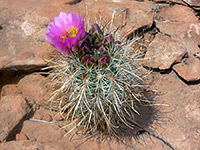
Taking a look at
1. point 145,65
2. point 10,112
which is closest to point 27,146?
point 10,112

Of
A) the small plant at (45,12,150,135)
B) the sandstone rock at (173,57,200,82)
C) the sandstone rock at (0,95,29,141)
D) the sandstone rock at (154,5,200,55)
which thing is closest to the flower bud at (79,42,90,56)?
the small plant at (45,12,150,135)

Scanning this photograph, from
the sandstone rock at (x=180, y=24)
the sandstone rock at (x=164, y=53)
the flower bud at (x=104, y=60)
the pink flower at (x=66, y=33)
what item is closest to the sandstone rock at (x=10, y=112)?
the pink flower at (x=66, y=33)

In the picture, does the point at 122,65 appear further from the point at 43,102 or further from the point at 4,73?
the point at 4,73

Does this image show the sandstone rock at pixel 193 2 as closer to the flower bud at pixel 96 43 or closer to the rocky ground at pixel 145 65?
the rocky ground at pixel 145 65

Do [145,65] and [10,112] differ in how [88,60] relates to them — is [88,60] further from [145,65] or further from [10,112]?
[145,65]

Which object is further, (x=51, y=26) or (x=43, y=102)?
(x=43, y=102)

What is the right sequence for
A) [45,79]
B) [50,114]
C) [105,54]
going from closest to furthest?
[105,54] < [50,114] < [45,79]

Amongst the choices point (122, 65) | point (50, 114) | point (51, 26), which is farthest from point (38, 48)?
point (122, 65)

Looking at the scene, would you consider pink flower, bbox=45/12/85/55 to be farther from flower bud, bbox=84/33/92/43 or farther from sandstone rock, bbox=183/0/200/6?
sandstone rock, bbox=183/0/200/6
